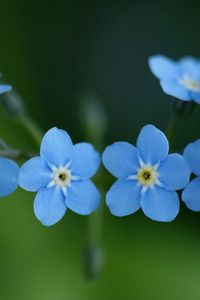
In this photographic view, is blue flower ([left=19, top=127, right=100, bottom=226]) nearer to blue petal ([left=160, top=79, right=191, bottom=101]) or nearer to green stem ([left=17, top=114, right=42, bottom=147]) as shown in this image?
blue petal ([left=160, top=79, right=191, bottom=101])

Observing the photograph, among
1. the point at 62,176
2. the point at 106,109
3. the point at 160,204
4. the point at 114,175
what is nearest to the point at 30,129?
the point at 62,176

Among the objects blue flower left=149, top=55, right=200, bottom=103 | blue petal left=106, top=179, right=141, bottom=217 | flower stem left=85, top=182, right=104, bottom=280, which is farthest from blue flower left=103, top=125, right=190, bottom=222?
flower stem left=85, top=182, right=104, bottom=280

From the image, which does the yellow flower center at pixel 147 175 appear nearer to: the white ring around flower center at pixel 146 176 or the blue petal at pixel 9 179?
the white ring around flower center at pixel 146 176

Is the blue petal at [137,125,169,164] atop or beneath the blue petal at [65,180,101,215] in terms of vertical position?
atop

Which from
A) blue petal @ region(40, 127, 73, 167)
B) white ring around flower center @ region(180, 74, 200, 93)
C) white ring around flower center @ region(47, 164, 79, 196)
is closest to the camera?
blue petal @ region(40, 127, 73, 167)

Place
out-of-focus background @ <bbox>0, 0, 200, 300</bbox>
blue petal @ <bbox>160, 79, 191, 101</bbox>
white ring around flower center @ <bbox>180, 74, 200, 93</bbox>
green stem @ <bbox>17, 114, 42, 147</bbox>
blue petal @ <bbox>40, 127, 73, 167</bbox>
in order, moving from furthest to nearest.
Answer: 1. out-of-focus background @ <bbox>0, 0, 200, 300</bbox>
2. green stem @ <bbox>17, 114, 42, 147</bbox>
3. white ring around flower center @ <bbox>180, 74, 200, 93</bbox>
4. blue petal @ <bbox>160, 79, 191, 101</bbox>
5. blue petal @ <bbox>40, 127, 73, 167</bbox>

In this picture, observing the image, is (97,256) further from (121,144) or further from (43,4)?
(43,4)

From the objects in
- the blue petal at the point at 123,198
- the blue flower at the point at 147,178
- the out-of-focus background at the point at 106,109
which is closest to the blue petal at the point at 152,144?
the blue flower at the point at 147,178

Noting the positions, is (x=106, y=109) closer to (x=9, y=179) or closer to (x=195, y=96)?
(x=195, y=96)
